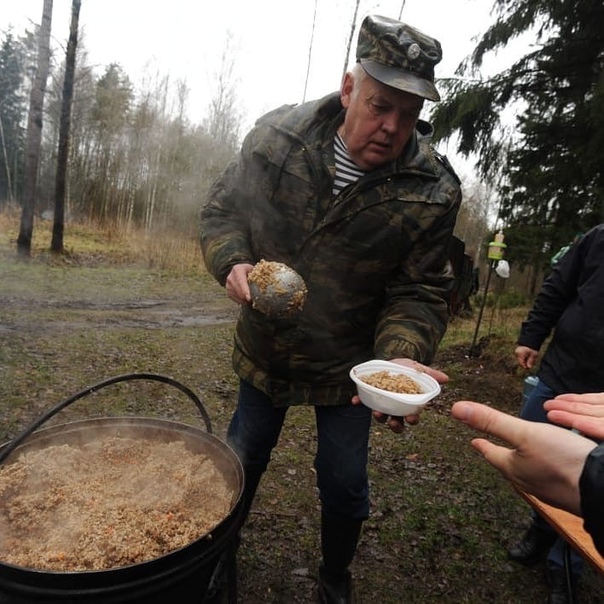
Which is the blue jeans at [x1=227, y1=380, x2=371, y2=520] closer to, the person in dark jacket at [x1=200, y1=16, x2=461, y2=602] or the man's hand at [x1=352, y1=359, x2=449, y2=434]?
the person in dark jacket at [x1=200, y1=16, x2=461, y2=602]

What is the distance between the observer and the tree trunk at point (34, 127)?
955 centimetres

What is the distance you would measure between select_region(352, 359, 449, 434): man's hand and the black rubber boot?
172cm

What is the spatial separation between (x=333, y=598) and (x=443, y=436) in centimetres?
253

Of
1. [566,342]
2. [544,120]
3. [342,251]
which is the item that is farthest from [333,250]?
[544,120]

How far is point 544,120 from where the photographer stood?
5.62 m

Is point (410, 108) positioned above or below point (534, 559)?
above

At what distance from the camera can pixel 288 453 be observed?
12.0 ft

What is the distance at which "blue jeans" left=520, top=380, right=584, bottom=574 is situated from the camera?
2.47 metres

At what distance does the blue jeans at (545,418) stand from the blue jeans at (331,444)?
1.15 m

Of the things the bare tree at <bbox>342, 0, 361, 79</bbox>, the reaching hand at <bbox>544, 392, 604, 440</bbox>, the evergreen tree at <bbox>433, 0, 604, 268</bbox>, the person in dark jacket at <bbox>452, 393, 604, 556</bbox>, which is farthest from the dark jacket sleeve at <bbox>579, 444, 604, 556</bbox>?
the bare tree at <bbox>342, 0, 361, 79</bbox>

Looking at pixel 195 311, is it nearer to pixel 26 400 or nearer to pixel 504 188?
pixel 26 400

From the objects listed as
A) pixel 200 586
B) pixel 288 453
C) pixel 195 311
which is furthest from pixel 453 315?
pixel 200 586

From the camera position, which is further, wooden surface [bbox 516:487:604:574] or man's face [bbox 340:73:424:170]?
man's face [bbox 340:73:424:170]

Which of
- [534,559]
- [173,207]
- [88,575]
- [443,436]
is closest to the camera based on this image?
[88,575]
